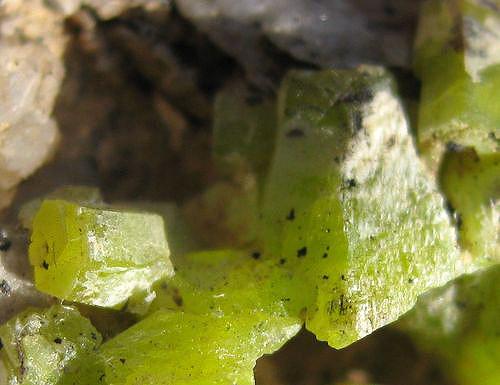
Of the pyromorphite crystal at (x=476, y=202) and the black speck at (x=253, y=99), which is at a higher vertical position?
the black speck at (x=253, y=99)

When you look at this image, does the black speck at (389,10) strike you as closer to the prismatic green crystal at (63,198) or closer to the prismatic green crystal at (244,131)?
the prismatic green crystal at (244,131)

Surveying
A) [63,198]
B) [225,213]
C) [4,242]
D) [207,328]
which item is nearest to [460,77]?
[225,213]

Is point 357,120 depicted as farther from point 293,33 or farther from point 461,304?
point 461,304

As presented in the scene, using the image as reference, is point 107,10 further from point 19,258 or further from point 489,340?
point 489,340

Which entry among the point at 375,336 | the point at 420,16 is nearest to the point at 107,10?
the point at 420,16

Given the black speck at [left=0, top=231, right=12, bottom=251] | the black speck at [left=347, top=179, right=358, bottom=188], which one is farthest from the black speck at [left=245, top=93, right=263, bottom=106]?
the black speck at [left=0, top=231, right=12, bottom=251]

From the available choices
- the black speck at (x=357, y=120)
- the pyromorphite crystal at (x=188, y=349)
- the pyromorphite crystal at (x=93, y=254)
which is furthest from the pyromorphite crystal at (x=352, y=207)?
the pyromorphite crystal at (x=93, y=254)
